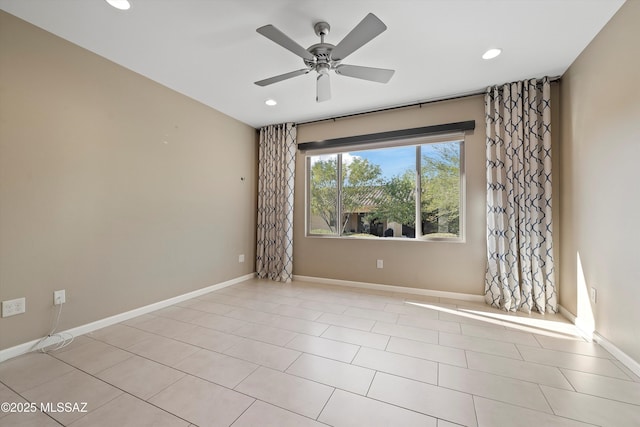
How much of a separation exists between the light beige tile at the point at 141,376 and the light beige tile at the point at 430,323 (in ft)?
6.67

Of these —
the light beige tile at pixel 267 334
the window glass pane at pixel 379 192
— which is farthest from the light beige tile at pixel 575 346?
the light beige tile at pixel 267 334

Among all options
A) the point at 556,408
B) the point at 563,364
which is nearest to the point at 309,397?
the point at 556,408

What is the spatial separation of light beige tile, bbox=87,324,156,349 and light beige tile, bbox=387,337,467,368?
7.03 ft

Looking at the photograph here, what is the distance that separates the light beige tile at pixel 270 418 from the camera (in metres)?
1.34

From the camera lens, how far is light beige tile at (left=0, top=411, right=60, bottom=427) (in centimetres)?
134

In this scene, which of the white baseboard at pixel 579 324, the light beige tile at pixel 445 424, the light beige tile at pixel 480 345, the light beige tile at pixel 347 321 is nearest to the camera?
the light beige tile at pixel 445 424

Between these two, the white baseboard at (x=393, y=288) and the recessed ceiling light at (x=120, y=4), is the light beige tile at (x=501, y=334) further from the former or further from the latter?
the recessed ceiling light at (x=120, y=4)

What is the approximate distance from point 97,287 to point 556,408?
11.8 ft

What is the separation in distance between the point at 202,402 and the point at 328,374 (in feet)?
2.57

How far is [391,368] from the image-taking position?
6.06 feet

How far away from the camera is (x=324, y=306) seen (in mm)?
3117

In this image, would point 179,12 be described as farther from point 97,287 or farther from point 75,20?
point 97,287

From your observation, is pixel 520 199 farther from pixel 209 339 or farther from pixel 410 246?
pixel 209 339

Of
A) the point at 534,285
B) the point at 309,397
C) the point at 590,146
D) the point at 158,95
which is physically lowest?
the point at 309,397
